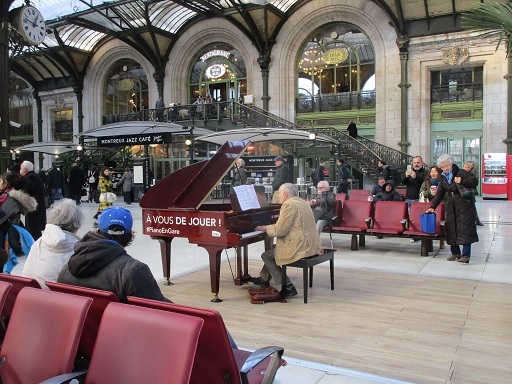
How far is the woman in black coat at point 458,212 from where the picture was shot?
7.37 metres

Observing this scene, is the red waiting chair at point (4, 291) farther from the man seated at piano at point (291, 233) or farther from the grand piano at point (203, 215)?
the man seated at piano at point (291, 233)

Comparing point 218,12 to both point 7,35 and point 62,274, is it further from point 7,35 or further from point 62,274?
point 62,274

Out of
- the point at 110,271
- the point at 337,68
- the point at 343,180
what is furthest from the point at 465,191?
the point at 337,68

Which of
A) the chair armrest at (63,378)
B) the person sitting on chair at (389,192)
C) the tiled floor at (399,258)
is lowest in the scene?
the tiled floor at (399,258)

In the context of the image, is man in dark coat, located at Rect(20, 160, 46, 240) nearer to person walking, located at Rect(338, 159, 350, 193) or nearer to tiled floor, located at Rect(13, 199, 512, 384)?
tiled floor, located at Rect(13, 199, 512, 384)

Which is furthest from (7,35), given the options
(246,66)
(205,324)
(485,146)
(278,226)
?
(485,146)

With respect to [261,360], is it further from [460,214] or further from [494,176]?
[494,176]

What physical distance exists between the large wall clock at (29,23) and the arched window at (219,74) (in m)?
13.1

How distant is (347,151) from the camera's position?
2073 centimetres

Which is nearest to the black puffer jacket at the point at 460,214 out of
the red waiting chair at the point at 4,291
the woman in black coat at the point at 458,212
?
the woman in black coat at the point at 458,212

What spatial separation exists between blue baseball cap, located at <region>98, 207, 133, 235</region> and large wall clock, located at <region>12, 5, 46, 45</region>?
1324 centimetres

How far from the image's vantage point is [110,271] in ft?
8.89

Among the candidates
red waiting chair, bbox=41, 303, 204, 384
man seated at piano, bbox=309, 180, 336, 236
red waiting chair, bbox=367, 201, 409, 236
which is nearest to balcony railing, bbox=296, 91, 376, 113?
red waiting chair, bbox=367, 201, 409, 236

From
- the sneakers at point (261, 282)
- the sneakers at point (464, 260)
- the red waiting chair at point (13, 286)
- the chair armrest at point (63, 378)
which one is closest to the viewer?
the chair armrest at point (63, 378)
